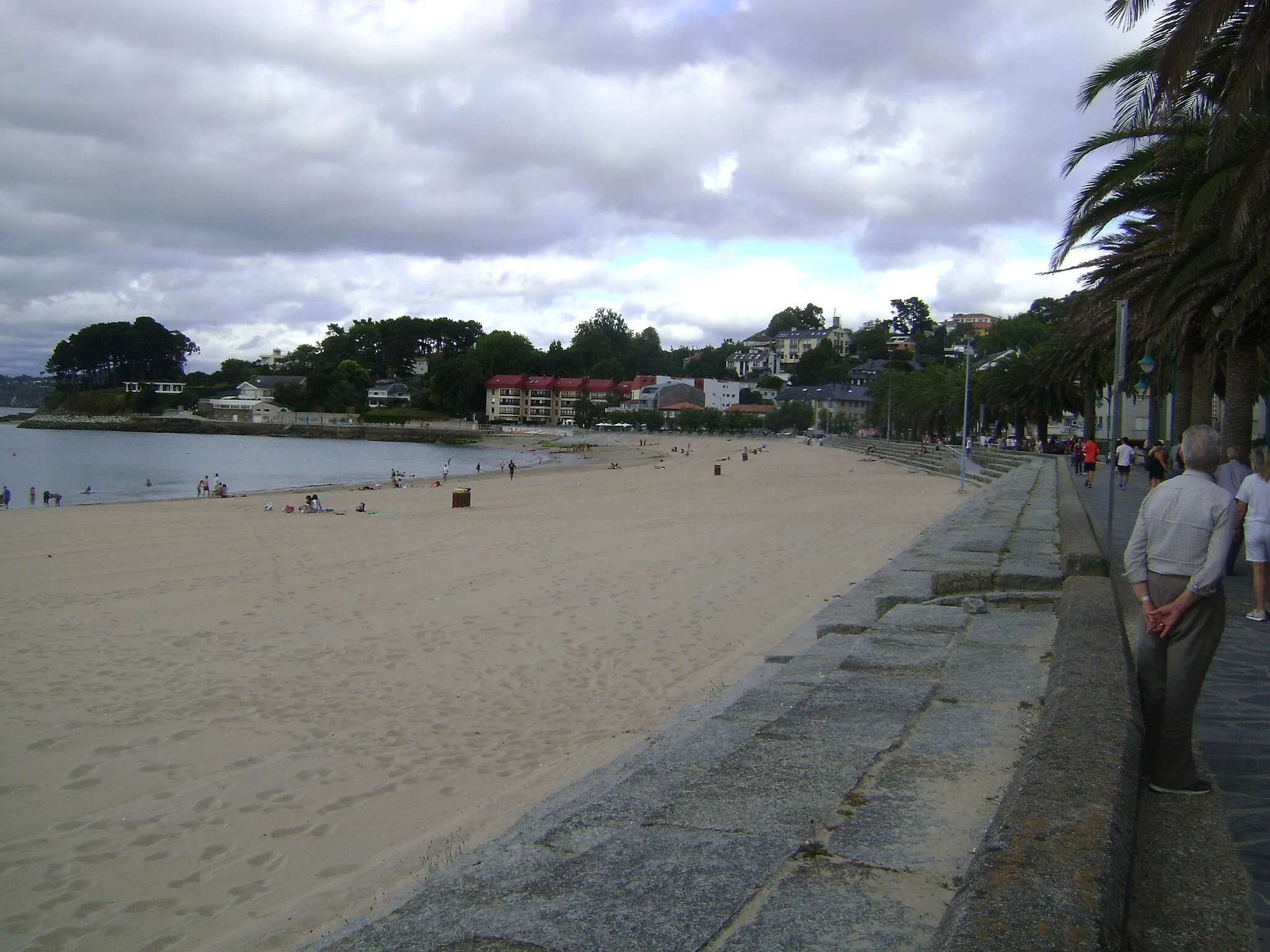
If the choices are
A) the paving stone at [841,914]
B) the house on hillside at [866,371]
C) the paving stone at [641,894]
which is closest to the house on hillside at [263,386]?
the house on hillside at [866,371]

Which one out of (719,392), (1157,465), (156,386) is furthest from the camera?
(156,386)

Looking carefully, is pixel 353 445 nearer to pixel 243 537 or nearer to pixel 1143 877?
pixel 243 537

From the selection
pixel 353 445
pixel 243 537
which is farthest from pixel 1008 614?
pixel 353 445

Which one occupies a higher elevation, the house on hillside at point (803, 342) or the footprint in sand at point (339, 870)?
the house on hillside at point (803, 342)

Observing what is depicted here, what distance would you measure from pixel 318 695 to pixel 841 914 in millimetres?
5898

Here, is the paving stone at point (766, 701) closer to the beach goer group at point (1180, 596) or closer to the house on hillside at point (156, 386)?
the beach goer group at point (1180, 596)

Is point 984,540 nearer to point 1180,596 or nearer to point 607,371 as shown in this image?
point 1180,596

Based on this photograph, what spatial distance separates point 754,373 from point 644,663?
176 m

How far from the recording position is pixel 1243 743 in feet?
14.5

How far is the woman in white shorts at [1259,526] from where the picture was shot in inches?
289

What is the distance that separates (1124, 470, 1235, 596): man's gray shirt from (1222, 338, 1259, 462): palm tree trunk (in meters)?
14.4

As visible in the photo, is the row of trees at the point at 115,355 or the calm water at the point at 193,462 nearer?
the calm water at the point at 193,462

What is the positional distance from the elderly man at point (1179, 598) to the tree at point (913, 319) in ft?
599

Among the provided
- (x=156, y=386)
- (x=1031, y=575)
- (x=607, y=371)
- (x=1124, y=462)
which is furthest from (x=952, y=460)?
(x=156, y=386)
